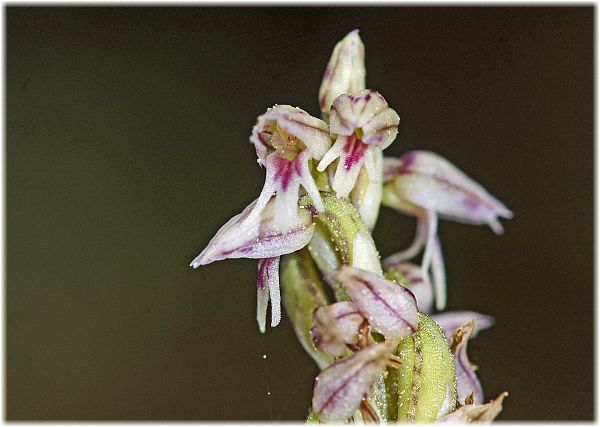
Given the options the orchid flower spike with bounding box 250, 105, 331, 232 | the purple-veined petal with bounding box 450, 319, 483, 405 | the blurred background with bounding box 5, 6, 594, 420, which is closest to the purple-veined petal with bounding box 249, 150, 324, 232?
the orchid flower spike with bounding box 250, 105, 331, 232

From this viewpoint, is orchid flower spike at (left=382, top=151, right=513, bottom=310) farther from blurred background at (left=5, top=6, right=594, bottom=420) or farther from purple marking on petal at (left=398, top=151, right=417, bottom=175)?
blurred background at (left=5, top=6, right=594, bottom=420)

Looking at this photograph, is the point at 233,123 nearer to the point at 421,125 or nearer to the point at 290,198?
the point at 421,125

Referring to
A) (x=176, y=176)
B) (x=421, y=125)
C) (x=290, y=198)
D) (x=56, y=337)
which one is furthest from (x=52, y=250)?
(x=290, y=198)

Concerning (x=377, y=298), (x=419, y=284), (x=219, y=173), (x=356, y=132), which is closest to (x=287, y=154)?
(x=356, y=132)

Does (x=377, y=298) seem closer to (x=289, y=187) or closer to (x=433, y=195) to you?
(x=289, y=187)

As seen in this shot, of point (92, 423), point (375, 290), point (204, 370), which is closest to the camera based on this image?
point (375, 290)
